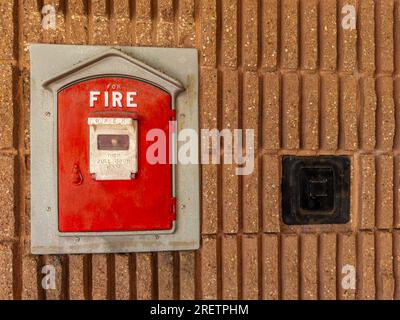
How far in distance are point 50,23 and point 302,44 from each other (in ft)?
4.15

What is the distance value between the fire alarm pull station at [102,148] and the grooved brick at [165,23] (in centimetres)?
8

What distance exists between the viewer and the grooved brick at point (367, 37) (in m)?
2.10

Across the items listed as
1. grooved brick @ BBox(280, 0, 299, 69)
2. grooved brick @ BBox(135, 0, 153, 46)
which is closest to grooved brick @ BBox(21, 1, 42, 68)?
grooved brick @ BBox(135, 0, 153, 46)

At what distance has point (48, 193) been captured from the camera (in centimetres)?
189

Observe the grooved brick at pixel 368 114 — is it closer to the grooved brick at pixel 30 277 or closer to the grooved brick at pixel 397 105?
the grooved brick at pixel 397 105

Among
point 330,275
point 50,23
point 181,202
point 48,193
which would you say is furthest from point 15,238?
point 330,275

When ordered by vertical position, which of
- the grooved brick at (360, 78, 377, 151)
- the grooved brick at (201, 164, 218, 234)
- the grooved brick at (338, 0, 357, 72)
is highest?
the grooved brick at (338, 0, 357, 72)

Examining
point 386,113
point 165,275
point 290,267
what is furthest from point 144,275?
point 386,113

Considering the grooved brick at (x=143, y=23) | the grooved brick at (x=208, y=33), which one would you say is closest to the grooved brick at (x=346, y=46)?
the grooved brick at (x=208, y=33)

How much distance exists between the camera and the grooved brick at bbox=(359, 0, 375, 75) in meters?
2.10

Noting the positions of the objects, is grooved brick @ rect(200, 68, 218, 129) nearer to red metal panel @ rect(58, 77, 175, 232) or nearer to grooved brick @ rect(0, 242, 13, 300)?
red metal panel @ rect(58, 77, 175, 232)

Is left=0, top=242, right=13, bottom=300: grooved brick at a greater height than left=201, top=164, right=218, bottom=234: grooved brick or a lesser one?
lesser

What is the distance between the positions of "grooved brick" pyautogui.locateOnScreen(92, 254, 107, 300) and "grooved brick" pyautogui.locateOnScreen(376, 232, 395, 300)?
1438 mm

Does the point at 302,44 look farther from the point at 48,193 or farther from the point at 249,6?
the point at 48,193
